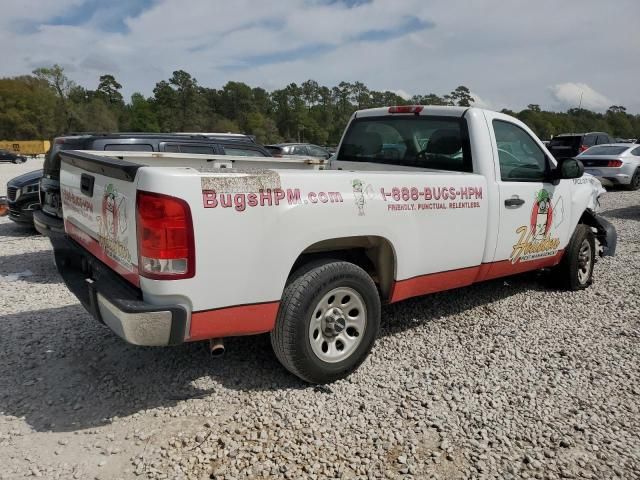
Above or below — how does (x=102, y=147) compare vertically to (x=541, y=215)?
above

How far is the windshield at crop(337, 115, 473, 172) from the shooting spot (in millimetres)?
4203

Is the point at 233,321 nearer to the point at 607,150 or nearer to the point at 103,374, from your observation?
the point at 103,374

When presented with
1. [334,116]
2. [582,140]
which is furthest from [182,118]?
[582,140]

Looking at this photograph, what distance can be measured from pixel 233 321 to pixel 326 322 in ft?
2.31

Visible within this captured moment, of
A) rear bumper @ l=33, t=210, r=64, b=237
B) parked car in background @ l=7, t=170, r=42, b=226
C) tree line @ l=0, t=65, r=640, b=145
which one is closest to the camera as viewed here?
rear bumper @ l=33, t=210, r=64, b=237

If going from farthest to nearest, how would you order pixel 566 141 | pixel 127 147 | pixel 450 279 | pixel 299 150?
pixel 566 141 → pixel 299 150 → pixel 127 147 → pixel 450 279

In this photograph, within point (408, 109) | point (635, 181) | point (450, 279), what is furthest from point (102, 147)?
point (635, 181)

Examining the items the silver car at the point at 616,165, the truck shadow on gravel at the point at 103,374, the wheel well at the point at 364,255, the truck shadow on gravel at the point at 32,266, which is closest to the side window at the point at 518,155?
the wheel well at the point at 364,255

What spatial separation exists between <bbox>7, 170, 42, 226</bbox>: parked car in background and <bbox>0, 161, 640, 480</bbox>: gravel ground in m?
4.06

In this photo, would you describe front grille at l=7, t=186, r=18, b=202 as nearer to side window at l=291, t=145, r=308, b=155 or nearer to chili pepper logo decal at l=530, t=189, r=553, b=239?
chili pepper logo decal at l=530, t=189, r=553, b=239

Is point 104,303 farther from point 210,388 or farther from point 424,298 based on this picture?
point 424,298

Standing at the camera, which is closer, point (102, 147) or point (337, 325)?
point (337, 325)

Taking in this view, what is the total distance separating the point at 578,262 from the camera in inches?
212

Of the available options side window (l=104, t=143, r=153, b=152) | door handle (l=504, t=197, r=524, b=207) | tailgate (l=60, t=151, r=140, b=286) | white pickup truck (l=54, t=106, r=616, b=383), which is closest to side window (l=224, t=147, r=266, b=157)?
side window (l=104, t=143, r=153, b=152)
